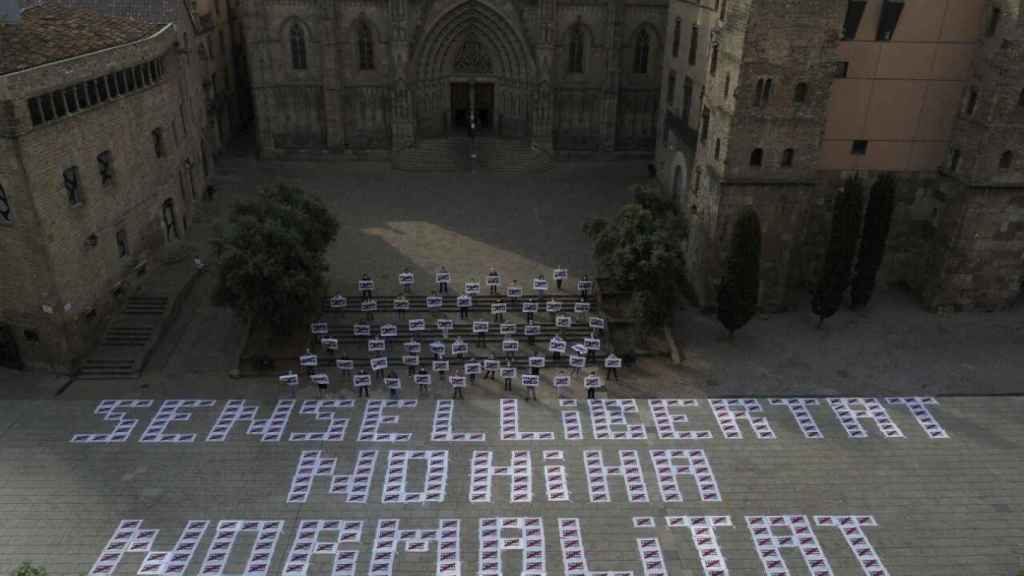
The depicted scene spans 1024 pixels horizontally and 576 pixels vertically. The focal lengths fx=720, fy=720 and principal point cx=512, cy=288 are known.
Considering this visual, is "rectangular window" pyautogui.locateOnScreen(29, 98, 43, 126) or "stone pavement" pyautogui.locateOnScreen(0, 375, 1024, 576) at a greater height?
"rectangular window" pyautogui.locateOnScreen(29, 98, 43, 126)

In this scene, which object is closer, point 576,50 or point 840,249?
point 840,249

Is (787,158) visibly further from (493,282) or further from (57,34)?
(57,34)

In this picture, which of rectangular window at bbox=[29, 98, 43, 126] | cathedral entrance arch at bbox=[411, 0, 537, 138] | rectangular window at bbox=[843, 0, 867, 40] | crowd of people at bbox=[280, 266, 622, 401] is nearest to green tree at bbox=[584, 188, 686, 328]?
crowd of people at bbox=[280, 266, 622, 401]

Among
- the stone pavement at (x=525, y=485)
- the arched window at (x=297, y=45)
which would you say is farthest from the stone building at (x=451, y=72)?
the stone pavement at (x=525, y=485)

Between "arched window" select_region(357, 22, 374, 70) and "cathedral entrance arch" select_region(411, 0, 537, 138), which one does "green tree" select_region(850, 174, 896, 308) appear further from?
"arched window" select_region(357, 22, 374, 70)

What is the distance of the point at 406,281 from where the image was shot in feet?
118

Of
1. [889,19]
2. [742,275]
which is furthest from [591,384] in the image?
[889,19]

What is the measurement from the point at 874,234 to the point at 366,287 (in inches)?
962

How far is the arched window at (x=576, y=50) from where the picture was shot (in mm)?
51938

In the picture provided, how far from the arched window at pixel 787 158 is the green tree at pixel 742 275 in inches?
119

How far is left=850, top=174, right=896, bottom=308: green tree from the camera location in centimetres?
3347

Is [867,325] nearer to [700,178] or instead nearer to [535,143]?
[700,178]

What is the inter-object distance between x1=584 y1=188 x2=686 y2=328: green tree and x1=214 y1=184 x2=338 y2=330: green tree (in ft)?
42.4

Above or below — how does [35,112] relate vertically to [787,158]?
above
